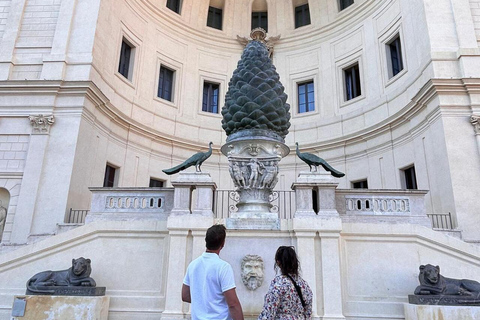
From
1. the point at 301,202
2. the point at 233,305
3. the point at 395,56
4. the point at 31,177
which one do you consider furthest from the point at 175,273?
the point at 395,56

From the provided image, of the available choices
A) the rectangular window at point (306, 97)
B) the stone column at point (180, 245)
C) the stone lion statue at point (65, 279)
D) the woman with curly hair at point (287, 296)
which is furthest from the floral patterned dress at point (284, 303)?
the rectangular window at point (306, 97)

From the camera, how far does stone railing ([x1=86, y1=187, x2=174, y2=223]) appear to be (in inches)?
333

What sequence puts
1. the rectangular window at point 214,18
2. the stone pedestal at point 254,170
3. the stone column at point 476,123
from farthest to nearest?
the rectangular window at point 214,18 < the stone column at point 476,123 < the stone pedestal at point 254,170

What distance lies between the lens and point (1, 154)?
13.9 m

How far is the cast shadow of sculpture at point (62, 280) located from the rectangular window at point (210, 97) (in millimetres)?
14512

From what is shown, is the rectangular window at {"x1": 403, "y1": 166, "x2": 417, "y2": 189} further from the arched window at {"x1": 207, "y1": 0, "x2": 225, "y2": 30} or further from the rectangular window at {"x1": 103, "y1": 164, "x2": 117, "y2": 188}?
the arched window at {"x1": 207, "y1": 0, "x2": 225, "y2": 30}

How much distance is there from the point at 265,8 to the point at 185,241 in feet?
63.1

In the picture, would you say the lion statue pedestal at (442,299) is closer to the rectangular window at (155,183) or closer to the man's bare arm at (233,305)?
the man's bare arm at (233,305)

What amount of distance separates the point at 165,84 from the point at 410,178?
13.4 metres

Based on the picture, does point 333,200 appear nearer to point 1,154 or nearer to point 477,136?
point 477,136

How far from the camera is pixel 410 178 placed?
1515 cm

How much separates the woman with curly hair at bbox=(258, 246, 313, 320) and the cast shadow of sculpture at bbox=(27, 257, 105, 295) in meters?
5.23

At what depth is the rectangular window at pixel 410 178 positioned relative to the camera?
1477 cm

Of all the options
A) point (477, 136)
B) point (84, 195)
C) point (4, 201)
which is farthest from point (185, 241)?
point (477, 136)
